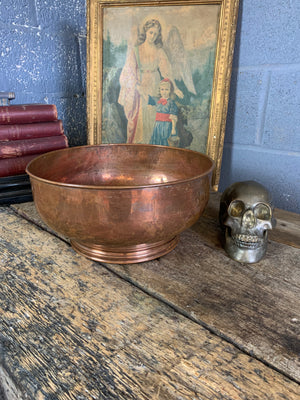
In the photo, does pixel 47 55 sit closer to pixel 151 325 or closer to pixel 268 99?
pixel 268 99

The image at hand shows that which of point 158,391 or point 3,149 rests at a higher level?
point 3,149

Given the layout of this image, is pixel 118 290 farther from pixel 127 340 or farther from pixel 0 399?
pixel 0 399

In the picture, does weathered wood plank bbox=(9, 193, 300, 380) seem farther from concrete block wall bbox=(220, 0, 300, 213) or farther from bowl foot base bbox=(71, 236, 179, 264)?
concrete block wall bbox=(220, 0, 300, 213)

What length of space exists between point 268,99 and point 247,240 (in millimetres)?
547

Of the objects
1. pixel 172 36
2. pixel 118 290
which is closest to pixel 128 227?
pixel 118 290

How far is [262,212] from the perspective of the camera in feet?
2.18

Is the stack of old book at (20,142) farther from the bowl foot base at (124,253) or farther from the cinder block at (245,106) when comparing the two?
the cinder block at (245,106)

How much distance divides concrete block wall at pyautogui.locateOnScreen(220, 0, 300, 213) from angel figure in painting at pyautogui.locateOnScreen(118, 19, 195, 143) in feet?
0.71

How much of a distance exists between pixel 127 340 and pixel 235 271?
0.89 ft

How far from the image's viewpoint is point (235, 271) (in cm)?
62

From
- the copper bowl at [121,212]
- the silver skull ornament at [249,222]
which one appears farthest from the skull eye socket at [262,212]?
the copper bowl at [121,212]

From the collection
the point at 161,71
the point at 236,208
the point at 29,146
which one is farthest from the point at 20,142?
the point at 236,208

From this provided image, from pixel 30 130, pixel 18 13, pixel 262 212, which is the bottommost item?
pixel 262 212

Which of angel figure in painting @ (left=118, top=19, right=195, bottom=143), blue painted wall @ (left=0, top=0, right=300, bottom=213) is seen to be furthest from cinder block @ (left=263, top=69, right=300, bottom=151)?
angel figure in painting @ (left=118, top=19, right=195, bottom=143)
